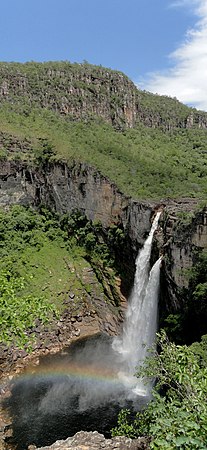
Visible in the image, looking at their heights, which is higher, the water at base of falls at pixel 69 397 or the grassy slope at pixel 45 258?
the grassy slope at pixel 45 258

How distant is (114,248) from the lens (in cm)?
3198

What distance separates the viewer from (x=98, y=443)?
47.2 feet

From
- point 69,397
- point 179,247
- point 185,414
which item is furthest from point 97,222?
point 185,414

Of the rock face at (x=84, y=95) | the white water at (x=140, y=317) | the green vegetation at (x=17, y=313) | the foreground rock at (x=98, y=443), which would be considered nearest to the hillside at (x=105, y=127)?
the rock face at (x=84, y=95)

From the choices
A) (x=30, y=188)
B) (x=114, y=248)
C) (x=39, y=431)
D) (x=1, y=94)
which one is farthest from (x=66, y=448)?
(x=1, y=94)

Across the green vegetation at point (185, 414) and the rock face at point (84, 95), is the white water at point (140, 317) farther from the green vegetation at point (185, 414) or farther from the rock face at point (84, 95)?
the rock face at point (84, 95)

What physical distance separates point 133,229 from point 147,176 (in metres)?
8.96

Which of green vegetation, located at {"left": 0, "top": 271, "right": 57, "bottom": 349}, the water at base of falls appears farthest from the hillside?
green vegetation, located at {"left": 0, "top": 271, "right": 57, "bottom": 349}

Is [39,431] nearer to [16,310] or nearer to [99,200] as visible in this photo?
[16,310]

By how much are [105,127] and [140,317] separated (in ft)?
115

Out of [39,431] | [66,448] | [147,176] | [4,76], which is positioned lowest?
[39,431]

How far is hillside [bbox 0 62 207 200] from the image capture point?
120 feet

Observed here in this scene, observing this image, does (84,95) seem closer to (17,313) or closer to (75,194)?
(75,194)

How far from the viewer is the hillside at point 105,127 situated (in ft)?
120
